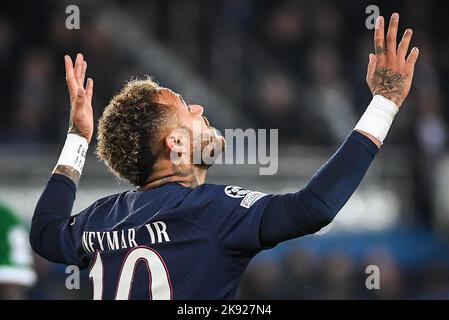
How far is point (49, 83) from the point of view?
1143cm

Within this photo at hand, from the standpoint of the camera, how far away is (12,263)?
453 cm

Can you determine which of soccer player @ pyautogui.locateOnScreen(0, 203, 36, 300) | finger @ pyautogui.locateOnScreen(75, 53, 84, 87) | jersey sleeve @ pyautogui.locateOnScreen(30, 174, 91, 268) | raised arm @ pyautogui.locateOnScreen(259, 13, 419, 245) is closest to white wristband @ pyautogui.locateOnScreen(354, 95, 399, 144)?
raised arm @ pyautogui.locateOnScreen(259, 13, 419, 245)

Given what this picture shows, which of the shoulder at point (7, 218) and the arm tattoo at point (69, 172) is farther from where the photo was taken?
the shoulder at point (7, 218)

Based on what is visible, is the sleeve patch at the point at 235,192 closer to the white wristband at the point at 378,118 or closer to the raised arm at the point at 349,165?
the raised arm at the point at 349,165

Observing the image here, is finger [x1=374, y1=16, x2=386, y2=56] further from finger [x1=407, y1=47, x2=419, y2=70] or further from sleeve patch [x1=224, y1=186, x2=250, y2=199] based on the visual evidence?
sleeve patch [x1=224, y1=186, x2=250, y2=199]

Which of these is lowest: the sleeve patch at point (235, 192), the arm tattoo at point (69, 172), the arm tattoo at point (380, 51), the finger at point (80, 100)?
the sleeve patch at point (235, 192)

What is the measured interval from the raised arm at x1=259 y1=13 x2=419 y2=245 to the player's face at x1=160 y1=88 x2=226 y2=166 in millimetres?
571

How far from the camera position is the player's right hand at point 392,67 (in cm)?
363

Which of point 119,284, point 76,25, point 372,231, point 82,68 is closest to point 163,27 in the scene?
point 76,25

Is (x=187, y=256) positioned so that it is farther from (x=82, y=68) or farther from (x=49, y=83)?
(x=49, y=83)

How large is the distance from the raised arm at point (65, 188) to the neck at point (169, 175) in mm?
450

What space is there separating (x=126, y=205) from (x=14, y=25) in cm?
895

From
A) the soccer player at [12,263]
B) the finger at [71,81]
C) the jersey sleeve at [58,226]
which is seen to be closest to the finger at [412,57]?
the jersey sleeve at [58,226]

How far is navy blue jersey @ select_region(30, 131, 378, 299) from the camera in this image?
342cm
